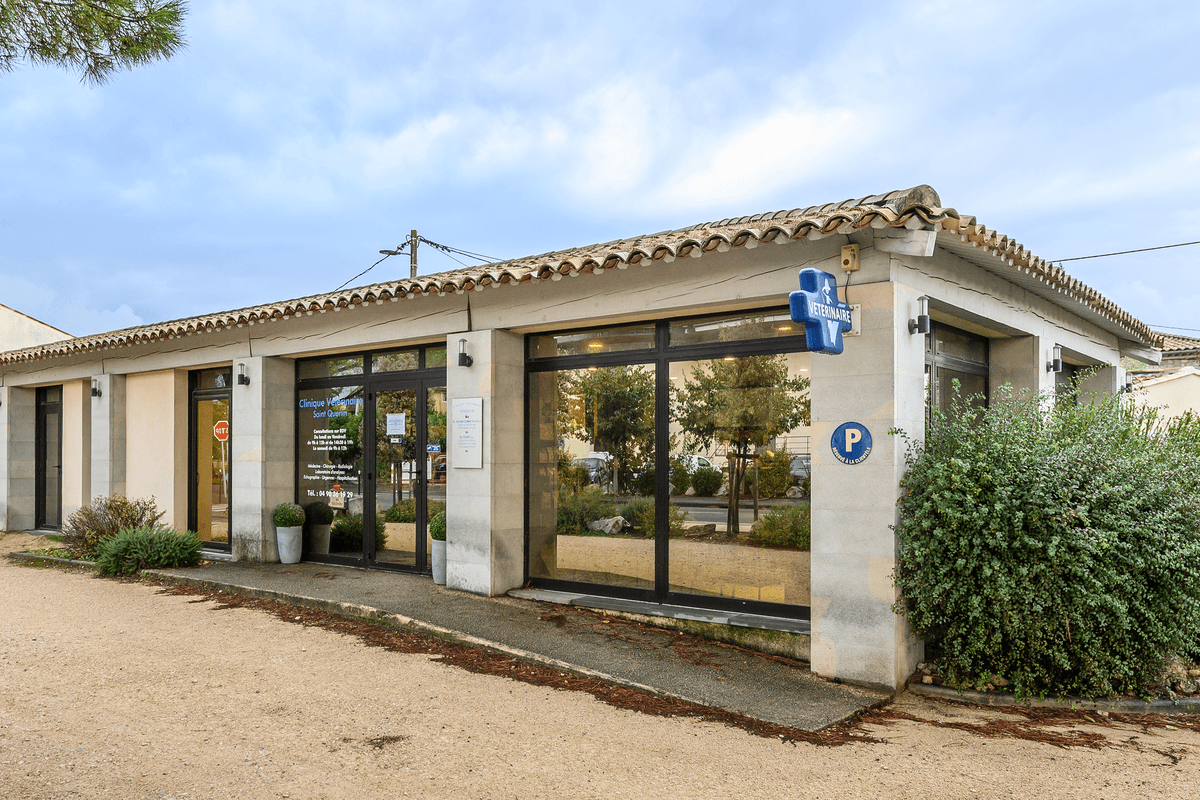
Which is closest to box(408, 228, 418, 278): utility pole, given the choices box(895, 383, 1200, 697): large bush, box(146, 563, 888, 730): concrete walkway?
box(146, 563, 888, 730): concrete walkway

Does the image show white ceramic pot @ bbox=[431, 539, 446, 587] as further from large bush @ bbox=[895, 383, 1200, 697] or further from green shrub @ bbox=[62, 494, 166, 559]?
large bush @ bbox=[895, 383, 1200, 697]

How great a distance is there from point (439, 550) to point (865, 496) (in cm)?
459

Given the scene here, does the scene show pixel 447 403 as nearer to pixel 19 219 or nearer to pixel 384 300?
pixel 384 300

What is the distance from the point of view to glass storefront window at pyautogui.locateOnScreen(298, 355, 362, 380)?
944 centimetres

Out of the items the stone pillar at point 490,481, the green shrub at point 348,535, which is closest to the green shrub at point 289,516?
the green shrub at point 348,535

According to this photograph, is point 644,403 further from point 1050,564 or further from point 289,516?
point 289,516

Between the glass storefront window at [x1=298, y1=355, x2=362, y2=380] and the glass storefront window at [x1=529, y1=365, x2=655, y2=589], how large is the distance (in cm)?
280

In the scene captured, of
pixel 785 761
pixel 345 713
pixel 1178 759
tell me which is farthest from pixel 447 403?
pixel 1178 759

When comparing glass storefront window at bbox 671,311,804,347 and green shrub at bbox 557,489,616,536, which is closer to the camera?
glass storefront window at bbox 671,311,804,347

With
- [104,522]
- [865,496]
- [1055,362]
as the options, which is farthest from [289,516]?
[1055,362]

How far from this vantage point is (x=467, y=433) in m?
7.70

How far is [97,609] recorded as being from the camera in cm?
757

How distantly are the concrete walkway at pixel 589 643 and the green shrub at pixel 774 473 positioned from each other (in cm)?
126

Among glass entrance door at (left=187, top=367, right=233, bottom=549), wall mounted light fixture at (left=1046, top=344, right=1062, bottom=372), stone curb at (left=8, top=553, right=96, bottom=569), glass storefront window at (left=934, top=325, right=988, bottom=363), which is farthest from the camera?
glass entrance door at (left=187, top=367, right=233, bottom=549)
